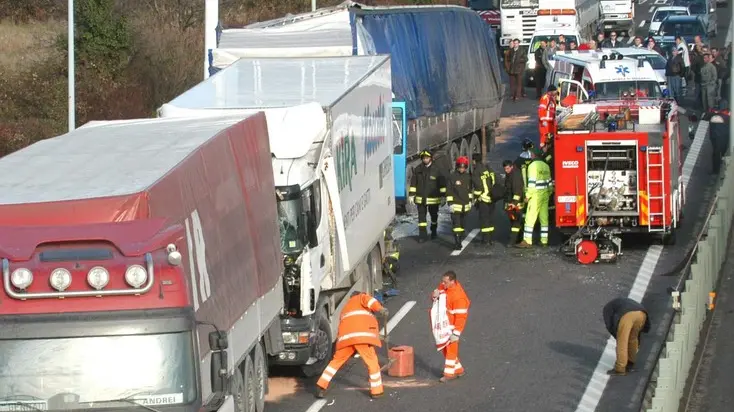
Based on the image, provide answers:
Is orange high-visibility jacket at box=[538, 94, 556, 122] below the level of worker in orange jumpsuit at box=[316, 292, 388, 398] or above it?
above

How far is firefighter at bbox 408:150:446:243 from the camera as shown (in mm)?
26703

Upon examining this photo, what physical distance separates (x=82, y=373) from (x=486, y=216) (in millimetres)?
15722

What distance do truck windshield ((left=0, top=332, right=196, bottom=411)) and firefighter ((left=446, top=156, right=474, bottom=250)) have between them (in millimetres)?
15226

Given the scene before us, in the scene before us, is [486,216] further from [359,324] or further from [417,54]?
[359,324]

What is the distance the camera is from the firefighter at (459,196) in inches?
1025

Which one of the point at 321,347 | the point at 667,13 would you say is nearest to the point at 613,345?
the point at 321,347

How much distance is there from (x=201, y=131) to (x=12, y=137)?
1827cm

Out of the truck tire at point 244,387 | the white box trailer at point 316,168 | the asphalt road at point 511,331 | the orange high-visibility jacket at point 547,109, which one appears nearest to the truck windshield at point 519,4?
the orange high-visibility jacket at point 547,109

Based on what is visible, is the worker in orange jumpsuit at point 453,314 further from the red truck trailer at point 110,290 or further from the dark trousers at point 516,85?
the dark trousers at point 516,85

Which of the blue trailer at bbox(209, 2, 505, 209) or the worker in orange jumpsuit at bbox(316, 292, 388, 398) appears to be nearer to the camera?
the worker in orange jumpsuit at bbox(316, 292, 388, 398)

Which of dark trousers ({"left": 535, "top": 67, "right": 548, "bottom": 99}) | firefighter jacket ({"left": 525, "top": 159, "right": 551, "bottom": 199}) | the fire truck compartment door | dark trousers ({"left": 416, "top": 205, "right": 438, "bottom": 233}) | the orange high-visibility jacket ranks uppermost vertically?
the fire truck compartment door

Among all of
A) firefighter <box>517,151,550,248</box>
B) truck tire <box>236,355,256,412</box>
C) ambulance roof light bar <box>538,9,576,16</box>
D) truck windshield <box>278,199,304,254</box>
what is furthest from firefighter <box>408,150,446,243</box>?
ambulance roof light bar <box>538,9,576,16</box>

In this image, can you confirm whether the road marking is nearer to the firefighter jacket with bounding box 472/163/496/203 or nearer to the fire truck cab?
the firefighter jacket with bounding box 472/163/496/203

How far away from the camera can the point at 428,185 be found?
26672 millimetres
